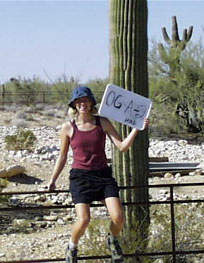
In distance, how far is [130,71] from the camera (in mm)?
7719

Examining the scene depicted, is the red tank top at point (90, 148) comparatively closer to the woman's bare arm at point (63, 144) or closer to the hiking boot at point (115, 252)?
the woman's bare arm at point (63, 144)

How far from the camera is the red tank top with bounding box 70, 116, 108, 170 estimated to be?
5849 mm

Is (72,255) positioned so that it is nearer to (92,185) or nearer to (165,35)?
(92,185)

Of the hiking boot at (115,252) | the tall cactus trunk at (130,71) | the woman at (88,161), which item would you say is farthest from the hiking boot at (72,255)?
the tall cactus trunk at (130,71)

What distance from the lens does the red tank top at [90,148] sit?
5.85m

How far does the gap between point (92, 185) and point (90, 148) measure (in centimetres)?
31

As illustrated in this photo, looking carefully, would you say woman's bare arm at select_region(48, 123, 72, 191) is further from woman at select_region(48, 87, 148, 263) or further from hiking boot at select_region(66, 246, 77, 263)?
hiking boot at select_region(66, 246, 77, 263)

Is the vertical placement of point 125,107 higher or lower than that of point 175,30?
lower

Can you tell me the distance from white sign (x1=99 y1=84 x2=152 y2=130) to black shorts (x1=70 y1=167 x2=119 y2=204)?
0.45 metres

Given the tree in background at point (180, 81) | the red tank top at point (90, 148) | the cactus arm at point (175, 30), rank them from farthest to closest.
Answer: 1. the cactus arm at point (175, 30)
2. the tree in background at point (180, 81)
3. the red tank top at point (90, 148)

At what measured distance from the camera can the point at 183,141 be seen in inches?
1187

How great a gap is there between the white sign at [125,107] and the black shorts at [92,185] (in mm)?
455

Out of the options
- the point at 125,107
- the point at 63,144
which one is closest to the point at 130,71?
the point at 125,107

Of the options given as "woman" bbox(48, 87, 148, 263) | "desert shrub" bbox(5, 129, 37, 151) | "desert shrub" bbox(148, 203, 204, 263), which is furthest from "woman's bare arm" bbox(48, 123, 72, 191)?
"desert shrub" bbox(5, 129, 37, 151)
